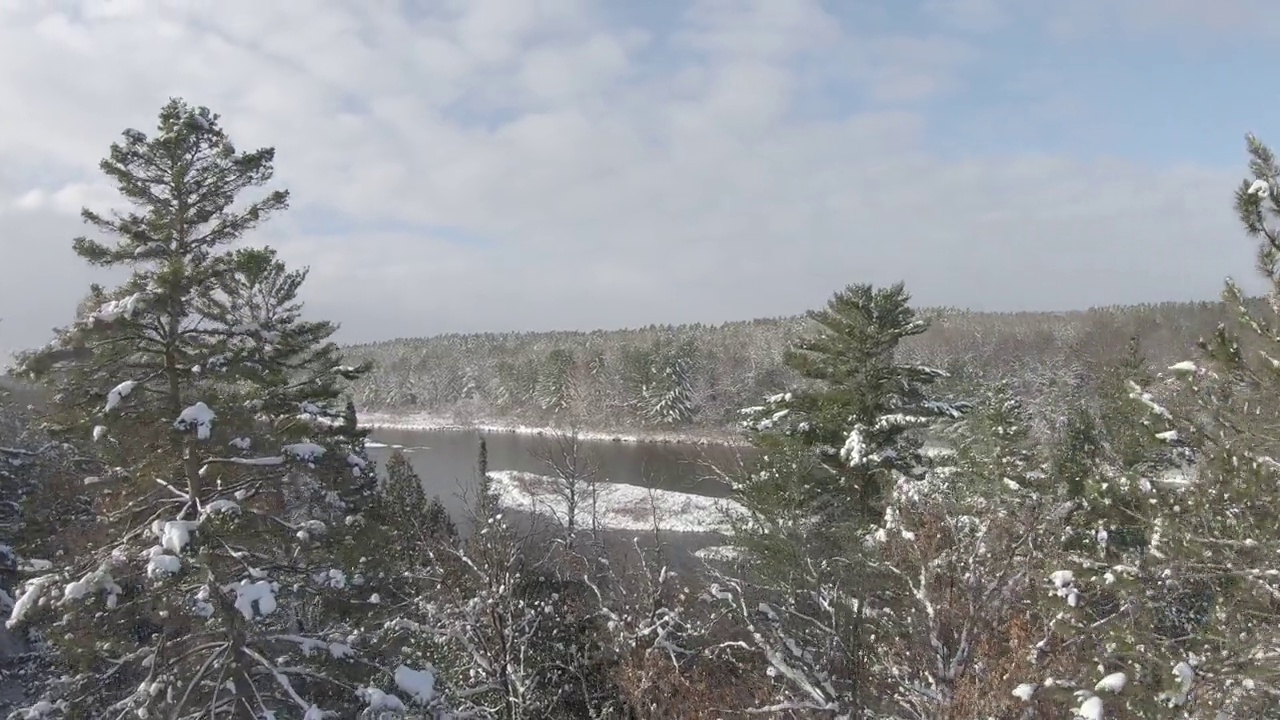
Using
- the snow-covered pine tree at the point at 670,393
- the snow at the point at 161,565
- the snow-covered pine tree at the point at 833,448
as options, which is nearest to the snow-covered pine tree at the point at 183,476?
the snow at the point at 161,565

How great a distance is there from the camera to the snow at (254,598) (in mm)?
7654

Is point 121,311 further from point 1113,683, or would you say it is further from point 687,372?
point 687,372

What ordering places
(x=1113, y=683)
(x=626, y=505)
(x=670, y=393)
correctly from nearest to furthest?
(x=1113, y=683)
(x=626, y=505)
(x=670, y=393)

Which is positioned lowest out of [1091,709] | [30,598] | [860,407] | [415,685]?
[415,685]

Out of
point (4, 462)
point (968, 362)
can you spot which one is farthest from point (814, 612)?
point (968, 362)

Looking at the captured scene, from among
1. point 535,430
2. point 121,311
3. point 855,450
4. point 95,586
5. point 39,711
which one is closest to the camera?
point 95,586

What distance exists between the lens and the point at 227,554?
8414 mm

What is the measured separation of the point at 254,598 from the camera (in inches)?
306

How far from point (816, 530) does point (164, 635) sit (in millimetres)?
11224

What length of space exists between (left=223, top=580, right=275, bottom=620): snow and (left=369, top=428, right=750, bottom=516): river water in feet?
99.8

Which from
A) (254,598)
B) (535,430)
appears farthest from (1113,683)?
(535,430)

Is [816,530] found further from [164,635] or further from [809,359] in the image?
[164,635]

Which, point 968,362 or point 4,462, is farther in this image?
point 968,362

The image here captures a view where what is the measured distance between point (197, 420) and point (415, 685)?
4.11 m
